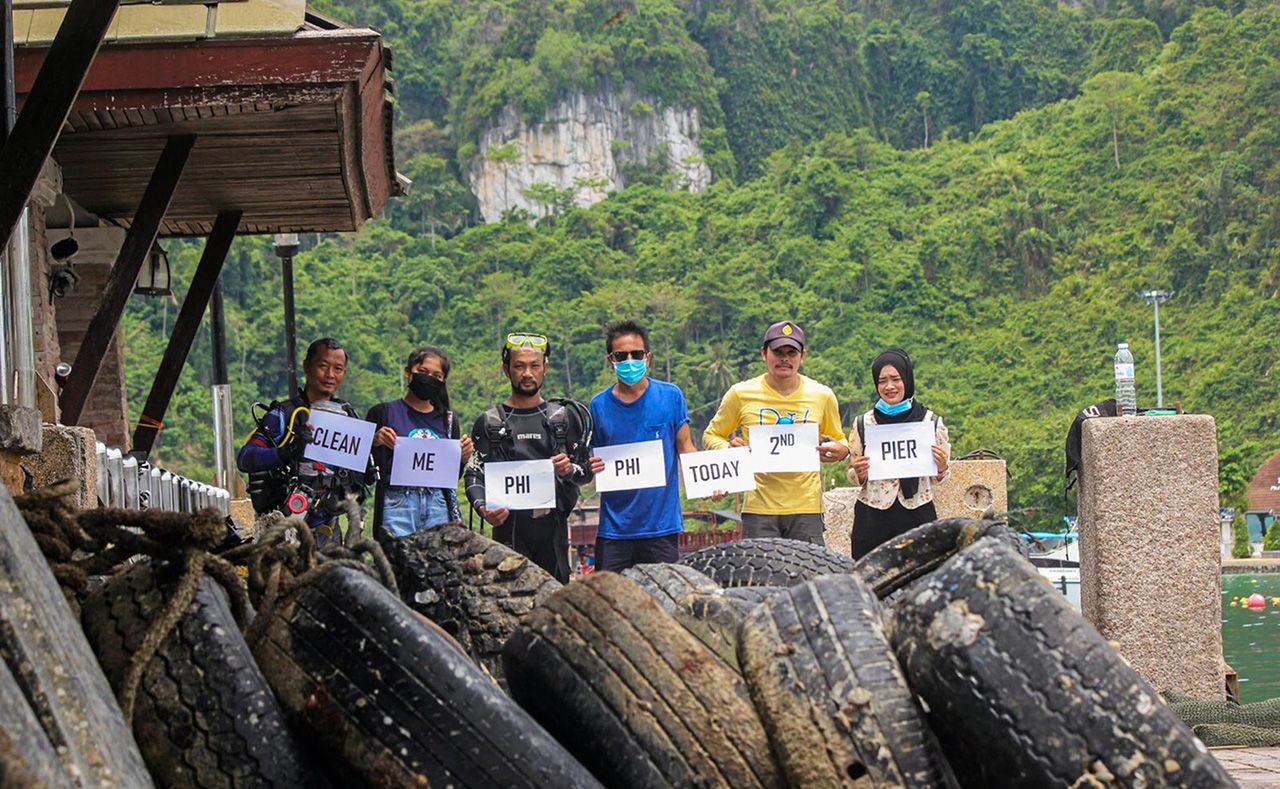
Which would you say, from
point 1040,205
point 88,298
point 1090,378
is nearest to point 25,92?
point 88,298

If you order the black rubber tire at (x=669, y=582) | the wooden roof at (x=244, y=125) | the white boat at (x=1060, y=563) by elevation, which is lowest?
the white boat at (x=1060, y=563)

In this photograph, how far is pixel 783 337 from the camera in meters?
8.54

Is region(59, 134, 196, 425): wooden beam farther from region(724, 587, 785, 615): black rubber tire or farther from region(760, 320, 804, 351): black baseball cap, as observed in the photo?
region(724, 587, 785, 615): black rubber tire

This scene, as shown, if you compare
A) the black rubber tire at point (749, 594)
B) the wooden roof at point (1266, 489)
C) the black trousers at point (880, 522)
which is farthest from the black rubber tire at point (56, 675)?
the wooden roof at point (1266, 489)

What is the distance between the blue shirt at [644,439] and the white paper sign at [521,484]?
27 cm

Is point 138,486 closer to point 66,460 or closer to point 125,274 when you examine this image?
point 125,274

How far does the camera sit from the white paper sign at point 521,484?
26.5ft

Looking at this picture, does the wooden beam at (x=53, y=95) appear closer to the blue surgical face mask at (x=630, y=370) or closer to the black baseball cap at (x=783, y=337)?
the blue surgical face mask at (x=630, y=370)

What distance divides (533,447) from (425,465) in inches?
21.1

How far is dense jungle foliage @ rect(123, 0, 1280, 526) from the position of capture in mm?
87750

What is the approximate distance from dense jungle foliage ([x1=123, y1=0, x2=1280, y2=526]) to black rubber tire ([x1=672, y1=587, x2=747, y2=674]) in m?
65.8

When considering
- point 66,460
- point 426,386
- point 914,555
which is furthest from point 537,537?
point 914,555

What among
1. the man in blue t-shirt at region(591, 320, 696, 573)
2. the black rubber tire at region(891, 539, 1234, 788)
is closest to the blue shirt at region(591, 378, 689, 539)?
the man in blue t-shirt at region(591, 320, 696, 573)

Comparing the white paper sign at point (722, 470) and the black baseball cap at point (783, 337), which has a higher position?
the black baseball cap at point (783, 337)
